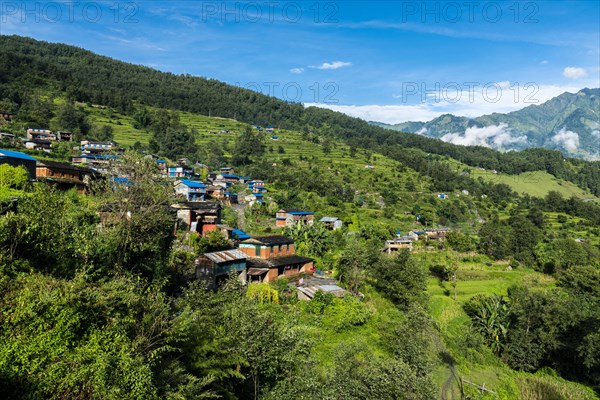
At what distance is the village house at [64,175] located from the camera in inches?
1342

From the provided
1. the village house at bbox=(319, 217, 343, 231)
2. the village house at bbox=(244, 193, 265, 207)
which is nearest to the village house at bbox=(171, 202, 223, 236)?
the village house at bbox=(244, 193, 265, 207)

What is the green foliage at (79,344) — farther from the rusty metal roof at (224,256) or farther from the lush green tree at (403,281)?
the lush green tree at (403,281)

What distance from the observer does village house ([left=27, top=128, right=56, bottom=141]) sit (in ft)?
196

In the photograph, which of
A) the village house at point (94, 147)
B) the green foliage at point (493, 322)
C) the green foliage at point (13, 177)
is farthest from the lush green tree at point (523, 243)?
the village house at point (94, 147)

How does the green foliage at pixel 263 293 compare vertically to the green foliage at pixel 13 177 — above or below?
below

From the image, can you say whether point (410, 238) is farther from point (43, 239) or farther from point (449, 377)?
point (43, 239)

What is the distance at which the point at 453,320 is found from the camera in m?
34.5

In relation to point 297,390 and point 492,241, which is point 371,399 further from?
point 492,241

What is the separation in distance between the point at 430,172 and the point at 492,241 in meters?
53.2

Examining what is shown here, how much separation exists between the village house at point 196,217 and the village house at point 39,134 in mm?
39936

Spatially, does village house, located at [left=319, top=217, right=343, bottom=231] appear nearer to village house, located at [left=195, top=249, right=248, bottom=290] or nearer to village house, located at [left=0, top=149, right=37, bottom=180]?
village house, located at [left=195, top=249, right=248, bottom=290]

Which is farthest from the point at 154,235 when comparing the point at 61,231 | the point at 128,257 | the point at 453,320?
the point at 453,320

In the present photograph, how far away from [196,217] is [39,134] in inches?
1706

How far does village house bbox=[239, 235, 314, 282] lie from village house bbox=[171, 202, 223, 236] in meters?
4.39
